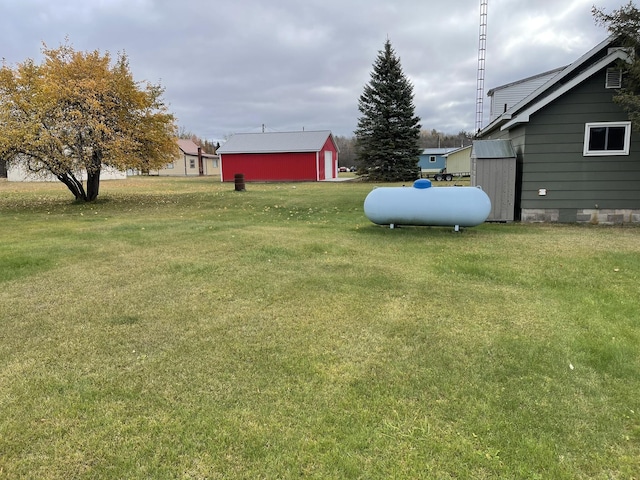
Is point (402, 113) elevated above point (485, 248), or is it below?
above

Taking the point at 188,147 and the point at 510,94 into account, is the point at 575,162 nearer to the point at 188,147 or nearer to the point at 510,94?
the point at 510,94

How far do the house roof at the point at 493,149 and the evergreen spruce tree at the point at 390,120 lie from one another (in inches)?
807

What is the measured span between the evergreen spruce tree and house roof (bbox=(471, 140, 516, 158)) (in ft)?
67.2

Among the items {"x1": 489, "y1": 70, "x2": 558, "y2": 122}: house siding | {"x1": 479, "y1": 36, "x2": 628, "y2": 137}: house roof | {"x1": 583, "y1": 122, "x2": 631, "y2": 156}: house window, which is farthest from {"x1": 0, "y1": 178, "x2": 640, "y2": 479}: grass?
{"x1": 489, "y1": 70, "x2": 558, "y2": 122}: house siding

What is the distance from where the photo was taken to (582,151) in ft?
35.1

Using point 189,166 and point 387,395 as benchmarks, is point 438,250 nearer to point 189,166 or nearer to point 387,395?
point 387,395

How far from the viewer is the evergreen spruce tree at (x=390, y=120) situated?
3192 cm

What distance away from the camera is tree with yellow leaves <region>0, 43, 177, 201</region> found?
44.8ft

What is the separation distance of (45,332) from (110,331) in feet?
2.00

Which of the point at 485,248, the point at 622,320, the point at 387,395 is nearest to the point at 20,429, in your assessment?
the point at 387,395

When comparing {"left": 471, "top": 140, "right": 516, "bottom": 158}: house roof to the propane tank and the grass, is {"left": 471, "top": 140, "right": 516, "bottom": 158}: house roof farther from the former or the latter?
the grass

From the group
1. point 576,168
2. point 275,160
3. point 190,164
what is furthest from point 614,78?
point 190,164

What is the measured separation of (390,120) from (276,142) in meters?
9.42

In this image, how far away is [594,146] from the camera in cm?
1064
